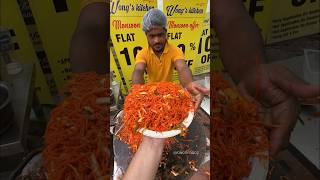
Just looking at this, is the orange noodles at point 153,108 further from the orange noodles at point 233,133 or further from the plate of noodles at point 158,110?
the orange noodles at point 233,133

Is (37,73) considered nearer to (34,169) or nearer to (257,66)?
(34,169)

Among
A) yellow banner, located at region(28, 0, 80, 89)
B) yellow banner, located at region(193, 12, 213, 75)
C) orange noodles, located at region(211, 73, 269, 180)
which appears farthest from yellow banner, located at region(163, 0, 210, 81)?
yellow banner, located at region(28, 0, 80, 89)

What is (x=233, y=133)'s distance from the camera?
24.8 inches

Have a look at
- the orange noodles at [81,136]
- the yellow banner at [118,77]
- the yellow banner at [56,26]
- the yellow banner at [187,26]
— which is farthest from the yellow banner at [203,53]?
the yellow banner at [56,26]

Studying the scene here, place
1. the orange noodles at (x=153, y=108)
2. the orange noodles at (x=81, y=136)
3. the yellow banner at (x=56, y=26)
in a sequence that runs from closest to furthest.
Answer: the orange noodles at (x=153, y=108)
the orange noodles at (x=81, y=136)
the yellow banner at (x=56, y=26)

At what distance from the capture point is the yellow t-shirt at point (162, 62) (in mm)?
481

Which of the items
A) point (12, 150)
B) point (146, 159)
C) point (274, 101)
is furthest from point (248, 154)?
point (12, 150)

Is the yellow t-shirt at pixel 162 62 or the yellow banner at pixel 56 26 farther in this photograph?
the yellow banner at pixel 56 26

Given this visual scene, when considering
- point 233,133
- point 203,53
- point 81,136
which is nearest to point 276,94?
point 233,133

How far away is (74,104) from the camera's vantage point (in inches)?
25.8

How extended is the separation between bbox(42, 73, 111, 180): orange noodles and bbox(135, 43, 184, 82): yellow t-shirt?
0.52 feet

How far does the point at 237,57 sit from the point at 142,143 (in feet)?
1.16

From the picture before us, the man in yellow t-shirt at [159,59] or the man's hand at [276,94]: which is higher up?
the man in yellow t-shirt at [159,59]

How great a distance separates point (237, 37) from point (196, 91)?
277 mm
